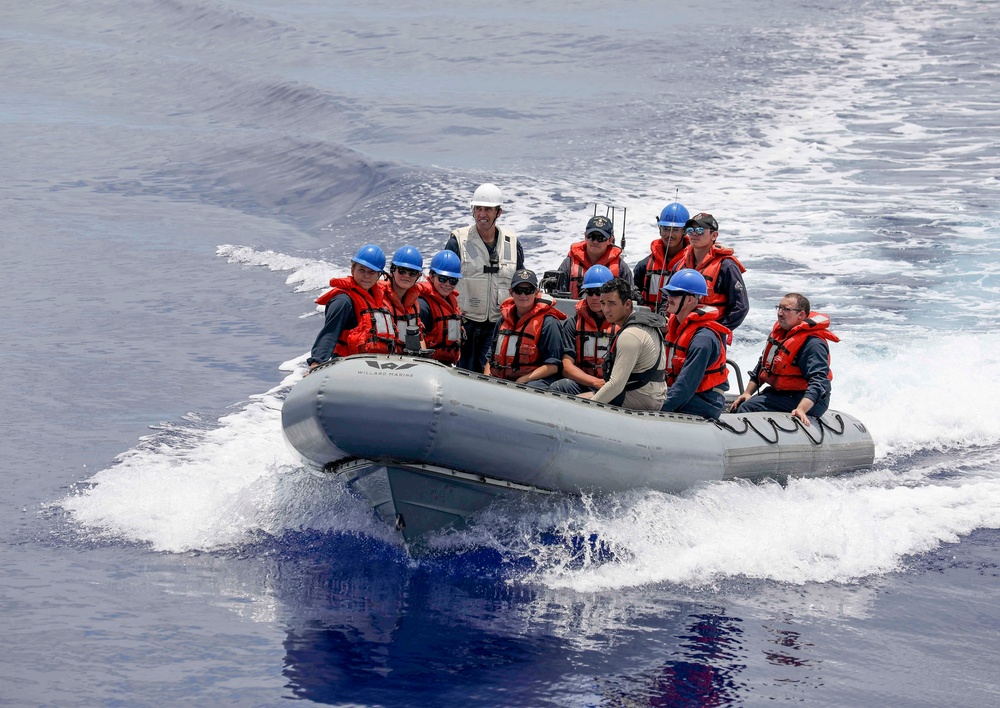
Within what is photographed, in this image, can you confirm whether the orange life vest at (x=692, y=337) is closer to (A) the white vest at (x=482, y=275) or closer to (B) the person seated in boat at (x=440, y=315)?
(A) the white vest at (x=482, y=275)

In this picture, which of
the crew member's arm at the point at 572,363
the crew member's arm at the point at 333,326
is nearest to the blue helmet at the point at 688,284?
the crew member's arm at the point at 572,363

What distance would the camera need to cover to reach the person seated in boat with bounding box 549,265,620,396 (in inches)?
287

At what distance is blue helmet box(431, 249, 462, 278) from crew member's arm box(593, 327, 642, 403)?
45.0 inches

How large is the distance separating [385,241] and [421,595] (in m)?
9.34

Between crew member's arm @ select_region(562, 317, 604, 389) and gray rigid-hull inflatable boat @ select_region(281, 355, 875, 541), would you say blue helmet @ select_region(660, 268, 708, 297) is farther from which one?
gray rigid-hull inflatable boat @ select_region(281, 355, 875, 541)

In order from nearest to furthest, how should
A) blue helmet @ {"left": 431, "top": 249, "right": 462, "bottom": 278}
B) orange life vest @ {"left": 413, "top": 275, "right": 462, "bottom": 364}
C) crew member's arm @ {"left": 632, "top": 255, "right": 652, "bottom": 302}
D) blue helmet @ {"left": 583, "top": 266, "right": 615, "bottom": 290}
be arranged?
blue helmet @ {"left": 583, "top": 266, "right": 615, "bottom": 290} → blue helmet @ {"left": 431, "top": 249, "right": 462, "bottom": 278} → orange life vest @ {"left": 413, "top": 275, "right": 462, "bottom": 364} → crew member's arm @ {"left": 632, "top": 255, "right": 652, "bottom": 302}

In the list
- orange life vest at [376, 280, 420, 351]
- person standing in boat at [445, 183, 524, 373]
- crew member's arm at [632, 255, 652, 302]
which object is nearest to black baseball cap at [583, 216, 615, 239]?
person standing in boat at [445, 183, 524, 373]

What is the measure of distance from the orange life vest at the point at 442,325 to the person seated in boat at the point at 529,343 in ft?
0.93

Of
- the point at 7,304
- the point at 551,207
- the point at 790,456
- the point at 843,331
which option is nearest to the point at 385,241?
the point at 551,207

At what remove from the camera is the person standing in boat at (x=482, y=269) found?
7.89 m

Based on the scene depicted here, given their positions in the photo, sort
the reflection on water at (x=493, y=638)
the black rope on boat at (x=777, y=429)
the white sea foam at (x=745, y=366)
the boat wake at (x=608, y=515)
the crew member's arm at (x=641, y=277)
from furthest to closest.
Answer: the crew member's arm at (x=641, y=277)
the black rope on boat at (x=777, y=429)
the white sea foam at (x=745, y=366)
the boat wake at (x=608, y=515)
the reflection on water at (x=493, y=638)

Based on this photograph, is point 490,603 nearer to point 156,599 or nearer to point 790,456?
point 156,599

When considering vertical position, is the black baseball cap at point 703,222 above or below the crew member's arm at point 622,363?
above

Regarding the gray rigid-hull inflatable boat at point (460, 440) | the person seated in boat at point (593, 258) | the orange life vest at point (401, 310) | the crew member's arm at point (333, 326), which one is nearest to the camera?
the gray rigid-hull inflatable boat at point (460, 440)
